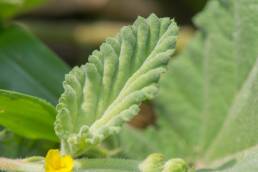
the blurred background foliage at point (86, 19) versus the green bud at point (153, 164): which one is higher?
the blurred background foliage at point (86, 19)

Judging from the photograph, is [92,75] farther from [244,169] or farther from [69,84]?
[244,169]

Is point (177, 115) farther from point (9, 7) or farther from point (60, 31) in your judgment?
point (60, 31)

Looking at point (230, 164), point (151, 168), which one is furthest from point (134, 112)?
point (230, 164)

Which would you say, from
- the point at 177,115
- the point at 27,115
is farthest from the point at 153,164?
the point at 177,115

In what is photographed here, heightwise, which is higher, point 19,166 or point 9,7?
point 9,7

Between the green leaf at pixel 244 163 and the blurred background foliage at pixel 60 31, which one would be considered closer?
→ the green leaf at pixel 244 163

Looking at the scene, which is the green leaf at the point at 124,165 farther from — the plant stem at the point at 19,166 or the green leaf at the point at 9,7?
the green leaf at the point at 9,7

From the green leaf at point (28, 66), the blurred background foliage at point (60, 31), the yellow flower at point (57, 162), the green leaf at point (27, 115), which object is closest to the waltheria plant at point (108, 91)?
the yellow flower at point (57, 162)
